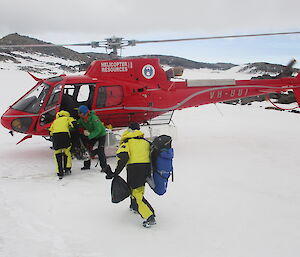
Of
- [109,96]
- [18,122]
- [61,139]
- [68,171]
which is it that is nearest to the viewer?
[61,139]

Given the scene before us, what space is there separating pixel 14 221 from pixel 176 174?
3642mm

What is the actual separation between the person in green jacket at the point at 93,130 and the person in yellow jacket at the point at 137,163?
254 centimetres

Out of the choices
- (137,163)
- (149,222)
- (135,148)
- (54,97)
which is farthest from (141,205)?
(54,97)

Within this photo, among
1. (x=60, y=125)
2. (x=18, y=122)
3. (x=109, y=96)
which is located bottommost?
(x=18, y=122)

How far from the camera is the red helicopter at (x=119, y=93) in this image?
7.87m

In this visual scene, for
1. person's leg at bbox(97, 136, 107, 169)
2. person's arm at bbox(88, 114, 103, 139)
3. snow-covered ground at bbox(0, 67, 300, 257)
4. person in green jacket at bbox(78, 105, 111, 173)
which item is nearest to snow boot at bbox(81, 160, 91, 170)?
person in green jacket at bbox(78, 105, 111, 173)

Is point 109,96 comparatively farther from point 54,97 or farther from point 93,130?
point 93,130

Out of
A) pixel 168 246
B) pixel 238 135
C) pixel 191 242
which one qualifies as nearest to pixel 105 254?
pixel 168 246

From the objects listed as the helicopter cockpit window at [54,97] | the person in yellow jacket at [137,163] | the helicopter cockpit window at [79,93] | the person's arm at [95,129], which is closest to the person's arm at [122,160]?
the person in yellow jacket at [137,163]

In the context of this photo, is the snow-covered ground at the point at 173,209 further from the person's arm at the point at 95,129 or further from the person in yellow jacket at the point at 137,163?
the person's arm at the point at 95,129

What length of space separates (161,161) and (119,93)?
463 centimetres

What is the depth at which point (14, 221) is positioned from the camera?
14.4 ft

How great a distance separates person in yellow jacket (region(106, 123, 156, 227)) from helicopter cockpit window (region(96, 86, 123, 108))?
403cm

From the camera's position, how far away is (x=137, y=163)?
4398 mm
